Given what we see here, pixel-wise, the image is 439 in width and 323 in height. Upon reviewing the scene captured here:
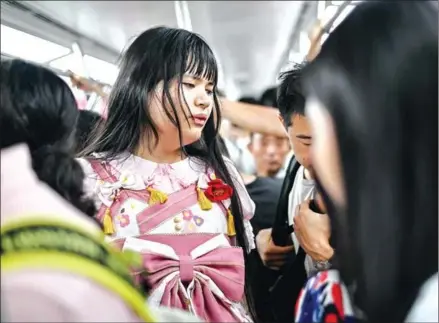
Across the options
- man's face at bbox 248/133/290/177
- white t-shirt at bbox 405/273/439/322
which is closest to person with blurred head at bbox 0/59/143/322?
white t-shirt at bbox 405/273/439/322

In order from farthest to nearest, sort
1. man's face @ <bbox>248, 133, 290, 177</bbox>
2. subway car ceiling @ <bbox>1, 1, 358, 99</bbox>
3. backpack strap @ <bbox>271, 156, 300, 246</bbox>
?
subway car ceiling @ <bbox>1, 1, 358, 99</bbox> < man's face @ <bbox>248, 133, 290, 177</bbox> < backpack strap @ <bbox>271, 156, 300, 246</bbox>

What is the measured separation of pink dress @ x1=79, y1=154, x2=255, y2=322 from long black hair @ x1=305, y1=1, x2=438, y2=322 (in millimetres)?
291

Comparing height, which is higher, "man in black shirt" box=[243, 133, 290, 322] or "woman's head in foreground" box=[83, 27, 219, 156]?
"woman's head in foreground" box=[83, 27, 219, 156]

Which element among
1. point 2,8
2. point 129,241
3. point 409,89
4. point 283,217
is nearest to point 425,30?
point 409,89

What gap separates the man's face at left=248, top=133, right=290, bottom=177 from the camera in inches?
90.7

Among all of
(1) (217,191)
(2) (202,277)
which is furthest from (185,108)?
(2) (202,277)

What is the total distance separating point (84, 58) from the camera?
366 centimetres

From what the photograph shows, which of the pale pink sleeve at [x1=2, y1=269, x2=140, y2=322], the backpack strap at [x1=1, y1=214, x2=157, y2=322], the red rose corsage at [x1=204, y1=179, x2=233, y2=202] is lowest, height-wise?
the red rose corsage at [x1=204, y1=179, x2=233, y2=202]

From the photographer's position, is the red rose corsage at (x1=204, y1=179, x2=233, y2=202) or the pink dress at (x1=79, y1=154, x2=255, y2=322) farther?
the red rose corsage at (x1=204, y1=179, x2=233, y2=202)

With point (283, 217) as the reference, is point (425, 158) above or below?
above

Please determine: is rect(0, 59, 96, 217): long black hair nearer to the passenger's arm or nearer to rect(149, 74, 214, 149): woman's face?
rect(149, 74, 214, 149): woman's face

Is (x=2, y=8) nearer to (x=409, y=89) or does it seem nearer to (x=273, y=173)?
(x=273, y=173)

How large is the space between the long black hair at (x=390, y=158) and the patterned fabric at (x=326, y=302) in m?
0.02

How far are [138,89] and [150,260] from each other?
A: 29 centimetres
